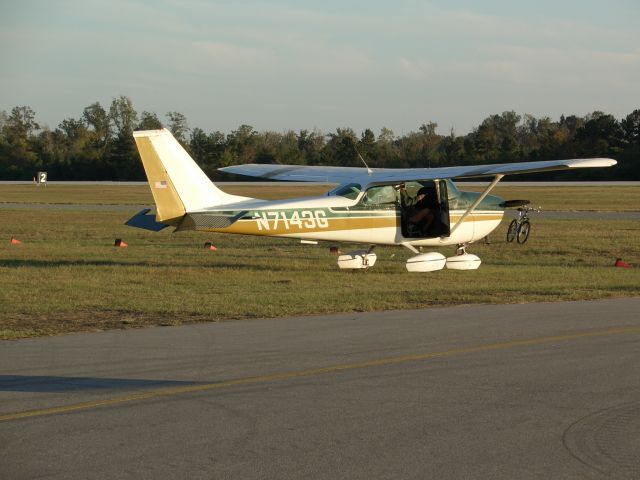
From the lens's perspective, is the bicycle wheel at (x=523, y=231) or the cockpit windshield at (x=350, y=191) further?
the bicycle wheel at (x=523, y=231)

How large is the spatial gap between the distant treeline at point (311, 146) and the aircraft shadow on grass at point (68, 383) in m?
51.8

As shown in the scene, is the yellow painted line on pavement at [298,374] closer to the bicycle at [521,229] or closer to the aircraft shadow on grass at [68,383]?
the aircraft shadow on grass at [68,383]

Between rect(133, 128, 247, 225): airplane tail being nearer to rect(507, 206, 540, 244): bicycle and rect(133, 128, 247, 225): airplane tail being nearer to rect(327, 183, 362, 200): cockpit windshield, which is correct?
rect(327, 183, 362, 200): cockpit windshield

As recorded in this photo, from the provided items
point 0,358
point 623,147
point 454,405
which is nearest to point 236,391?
point 454,405

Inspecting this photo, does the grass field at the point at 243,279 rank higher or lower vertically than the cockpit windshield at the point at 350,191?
lower

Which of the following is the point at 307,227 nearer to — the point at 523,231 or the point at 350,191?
the point at 350,191

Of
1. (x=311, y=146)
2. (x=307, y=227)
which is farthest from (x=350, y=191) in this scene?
(x=311, y=146)

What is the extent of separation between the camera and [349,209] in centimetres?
1752

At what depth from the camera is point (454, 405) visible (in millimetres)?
7207

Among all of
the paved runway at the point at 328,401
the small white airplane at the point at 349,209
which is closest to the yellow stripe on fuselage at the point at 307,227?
the small white airplane at the point at 349,209

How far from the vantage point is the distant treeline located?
78.9 meters

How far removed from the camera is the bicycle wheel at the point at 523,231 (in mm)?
24375

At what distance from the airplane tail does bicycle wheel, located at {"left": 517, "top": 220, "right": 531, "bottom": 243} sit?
1045 centimetres

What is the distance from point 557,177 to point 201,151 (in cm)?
3368
